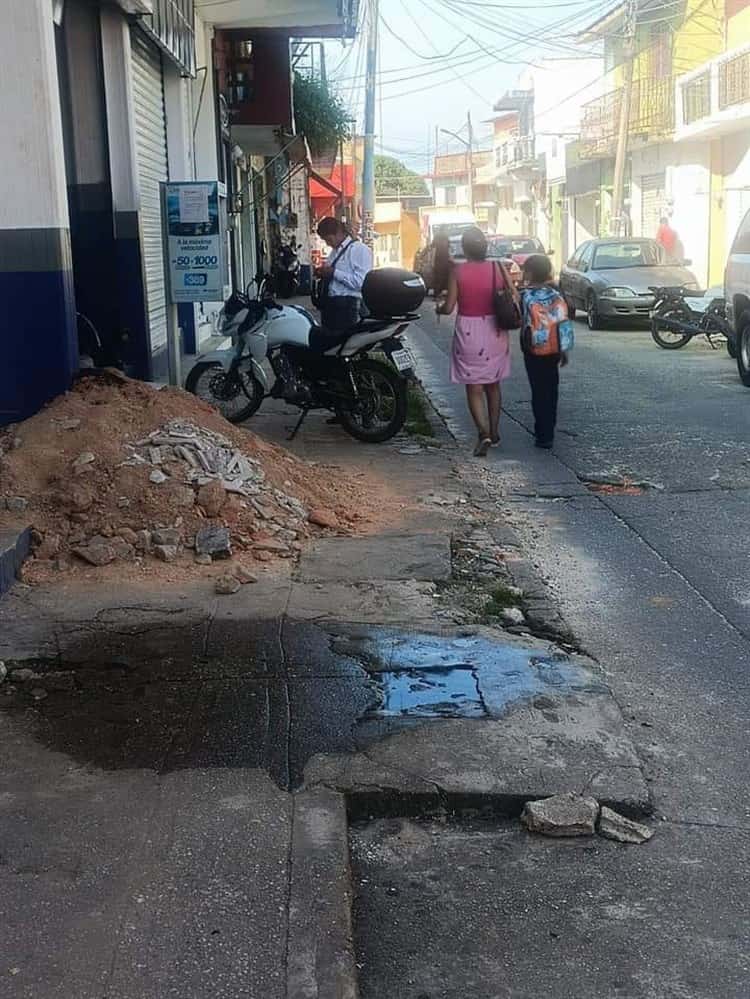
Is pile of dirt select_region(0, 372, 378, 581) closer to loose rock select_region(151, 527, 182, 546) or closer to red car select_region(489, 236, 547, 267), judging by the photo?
loose rock select_region(151, 527, 182, 546)

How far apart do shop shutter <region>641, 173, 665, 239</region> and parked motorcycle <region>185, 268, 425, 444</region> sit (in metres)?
27.5

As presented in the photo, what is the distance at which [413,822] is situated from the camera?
12.6 feet

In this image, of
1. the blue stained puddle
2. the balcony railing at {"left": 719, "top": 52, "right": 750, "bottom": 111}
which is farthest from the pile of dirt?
the balcony railing at {"left": 719, "top": 52, "right": 750, "bottom": 111}

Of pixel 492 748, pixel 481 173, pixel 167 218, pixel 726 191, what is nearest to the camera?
pixel 492 748

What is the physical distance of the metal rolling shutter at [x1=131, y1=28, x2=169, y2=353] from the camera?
11.8m

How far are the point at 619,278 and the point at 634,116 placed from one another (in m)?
18.3

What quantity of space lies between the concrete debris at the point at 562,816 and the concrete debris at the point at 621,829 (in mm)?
28

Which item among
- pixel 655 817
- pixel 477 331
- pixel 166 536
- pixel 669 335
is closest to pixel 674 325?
pixel 669 335

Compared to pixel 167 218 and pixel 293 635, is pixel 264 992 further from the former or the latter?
pixel 167 218

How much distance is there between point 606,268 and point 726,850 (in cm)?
1934

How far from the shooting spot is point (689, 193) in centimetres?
3303

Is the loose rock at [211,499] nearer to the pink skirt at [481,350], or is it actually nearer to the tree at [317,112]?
the pink skirt at [481,350]

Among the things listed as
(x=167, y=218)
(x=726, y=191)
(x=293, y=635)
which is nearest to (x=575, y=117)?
(x=726, y=191)

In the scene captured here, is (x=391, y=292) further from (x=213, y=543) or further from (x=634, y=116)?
(x=634, y=116)
